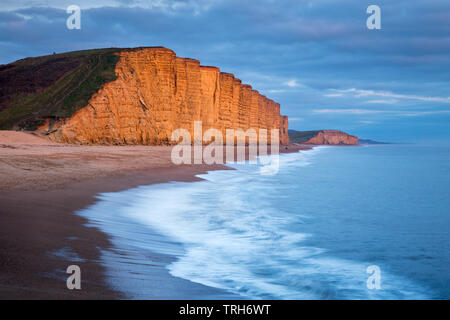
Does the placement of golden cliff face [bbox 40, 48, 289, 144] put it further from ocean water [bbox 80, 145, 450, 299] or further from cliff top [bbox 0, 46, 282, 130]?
ocean water [bbox 80, 145, 450, 299]

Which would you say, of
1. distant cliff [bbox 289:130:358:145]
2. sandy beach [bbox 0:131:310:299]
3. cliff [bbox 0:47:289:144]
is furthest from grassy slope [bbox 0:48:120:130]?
distant cliff [bbox 289:130:358:145]

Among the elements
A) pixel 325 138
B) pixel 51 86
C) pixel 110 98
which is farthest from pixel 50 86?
pixel 325 138

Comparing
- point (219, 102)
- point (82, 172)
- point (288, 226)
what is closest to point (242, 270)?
point (288, 226)

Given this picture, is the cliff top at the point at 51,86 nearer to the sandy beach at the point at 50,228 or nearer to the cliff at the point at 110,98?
the cliff at the point at 110,98

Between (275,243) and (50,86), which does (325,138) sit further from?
(275,243)

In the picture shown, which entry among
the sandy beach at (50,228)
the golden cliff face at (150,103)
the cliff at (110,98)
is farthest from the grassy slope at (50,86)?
the sandy beach at (50,228)

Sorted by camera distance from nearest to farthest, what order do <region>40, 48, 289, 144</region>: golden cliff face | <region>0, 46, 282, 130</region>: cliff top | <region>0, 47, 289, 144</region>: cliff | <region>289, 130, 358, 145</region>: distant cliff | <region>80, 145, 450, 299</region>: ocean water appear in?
<region>80, 145, 450, 299</region>: ocean water
<region>0, 47, 289, 144</region>: cliff
<region>0, 46, 282, 130</region>: cliff top
<region>40, 48, 289, 144</region>: golden cliff face
<region>289, 130, 358, 145</region>: distant cliff
